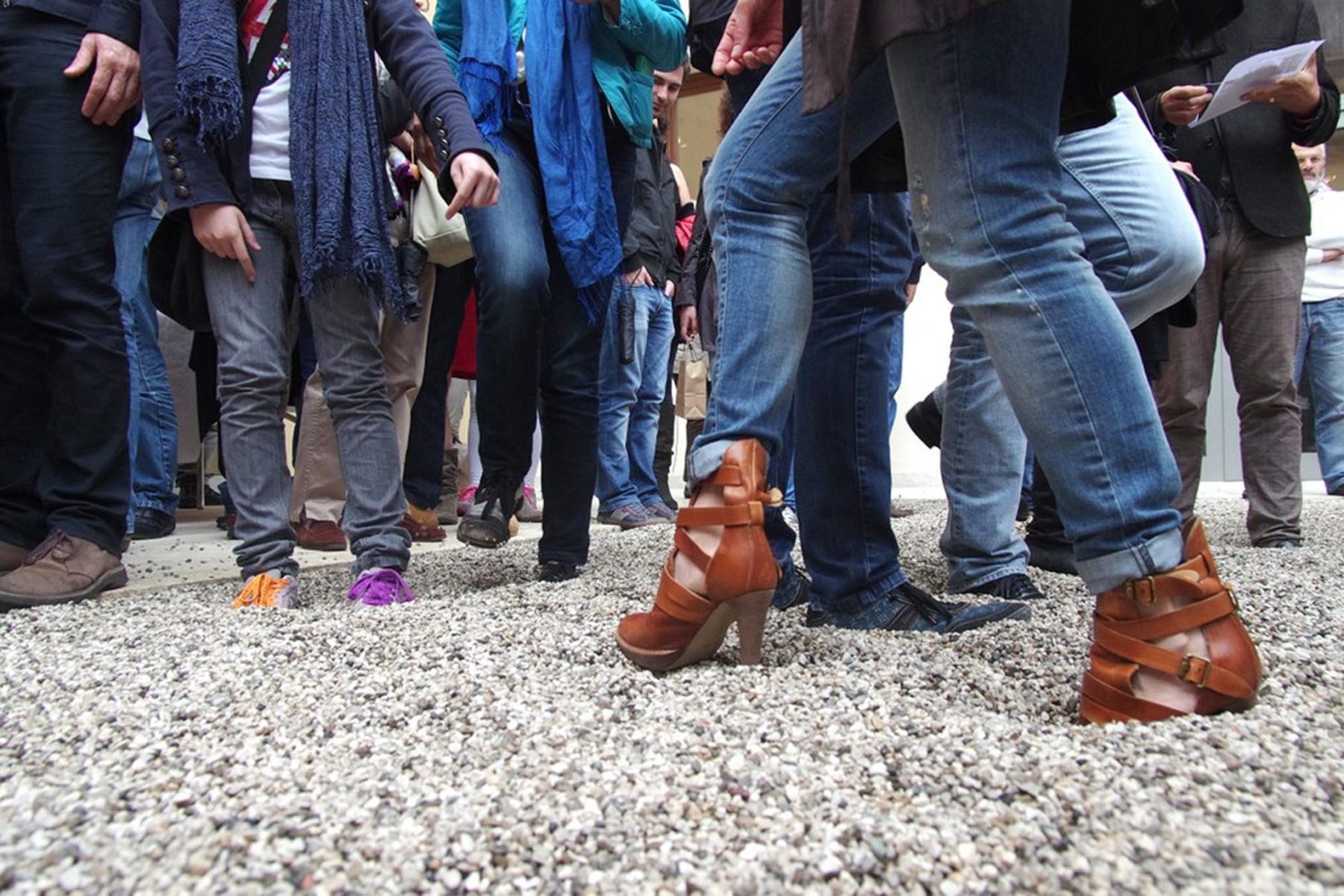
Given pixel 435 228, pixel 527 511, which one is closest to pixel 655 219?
pixel 527 511

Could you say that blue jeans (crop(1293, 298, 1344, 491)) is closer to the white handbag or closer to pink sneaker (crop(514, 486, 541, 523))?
pink sneaker (crop(514, 486, 541, 523))

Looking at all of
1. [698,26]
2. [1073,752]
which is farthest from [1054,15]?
[698,26]

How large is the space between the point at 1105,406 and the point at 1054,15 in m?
0.45

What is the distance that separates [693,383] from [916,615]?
4.73m

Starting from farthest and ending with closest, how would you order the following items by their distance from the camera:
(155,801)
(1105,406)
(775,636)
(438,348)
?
(438,348)
(775,636)
(1105,406)
(155,801)

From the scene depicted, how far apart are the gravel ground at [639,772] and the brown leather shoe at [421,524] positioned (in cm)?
192

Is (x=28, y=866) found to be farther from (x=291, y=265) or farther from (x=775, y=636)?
(x=291, y=265)

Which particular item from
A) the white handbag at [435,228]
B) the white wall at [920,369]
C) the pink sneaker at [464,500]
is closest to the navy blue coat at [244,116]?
the white handbag at [435,228]

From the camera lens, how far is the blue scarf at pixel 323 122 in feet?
6.27

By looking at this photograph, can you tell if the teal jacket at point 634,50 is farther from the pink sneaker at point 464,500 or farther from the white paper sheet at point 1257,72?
the pink sneaker at point 464,500

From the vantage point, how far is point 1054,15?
106 centimetres

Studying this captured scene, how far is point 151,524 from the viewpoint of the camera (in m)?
3.43

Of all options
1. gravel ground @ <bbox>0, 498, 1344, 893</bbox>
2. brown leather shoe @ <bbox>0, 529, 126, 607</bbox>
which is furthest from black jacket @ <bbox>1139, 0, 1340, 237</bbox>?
brown leather shoe @ <bbox>0, 529, 126, 607</bbox>

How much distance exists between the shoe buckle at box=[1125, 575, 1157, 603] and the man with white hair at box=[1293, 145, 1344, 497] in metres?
4.41
